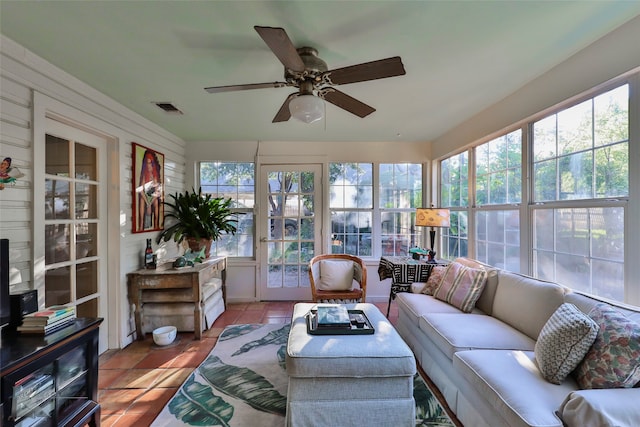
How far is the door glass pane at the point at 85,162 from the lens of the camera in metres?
2.28

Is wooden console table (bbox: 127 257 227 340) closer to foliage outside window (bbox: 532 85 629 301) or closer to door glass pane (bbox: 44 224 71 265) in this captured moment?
door glass pane (bbox: 44 224 71 265)

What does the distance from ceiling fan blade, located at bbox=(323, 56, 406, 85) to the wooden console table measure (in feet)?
7.55

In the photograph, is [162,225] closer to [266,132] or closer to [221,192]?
[221,192]

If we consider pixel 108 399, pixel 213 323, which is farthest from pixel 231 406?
pixel 213 323

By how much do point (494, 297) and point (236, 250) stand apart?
3290 millimetres

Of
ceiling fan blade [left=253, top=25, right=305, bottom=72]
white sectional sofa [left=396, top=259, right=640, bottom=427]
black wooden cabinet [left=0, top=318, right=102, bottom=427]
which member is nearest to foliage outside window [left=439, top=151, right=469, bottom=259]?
white sectional sofa [left=396, top=259, right=640, bottom=427]

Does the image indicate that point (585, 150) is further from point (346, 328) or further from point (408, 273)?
point (346, 328)

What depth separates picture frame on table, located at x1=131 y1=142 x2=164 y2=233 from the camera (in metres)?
2.81

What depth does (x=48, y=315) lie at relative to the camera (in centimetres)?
147

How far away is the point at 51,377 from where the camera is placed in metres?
1.40

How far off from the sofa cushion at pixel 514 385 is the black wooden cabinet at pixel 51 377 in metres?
2.21

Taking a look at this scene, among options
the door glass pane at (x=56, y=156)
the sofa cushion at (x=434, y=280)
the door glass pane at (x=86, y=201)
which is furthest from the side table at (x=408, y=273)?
the door glass pane at (x=56, y=156)

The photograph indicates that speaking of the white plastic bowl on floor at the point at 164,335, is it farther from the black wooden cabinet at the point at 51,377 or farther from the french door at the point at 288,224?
the french door at the point at 288,224

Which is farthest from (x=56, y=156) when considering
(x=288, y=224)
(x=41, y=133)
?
(x=288, y=224)
